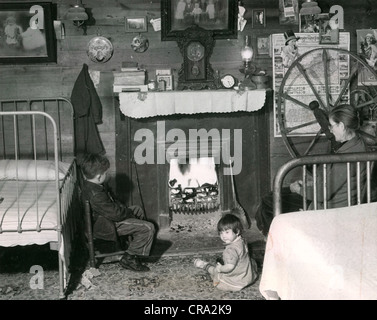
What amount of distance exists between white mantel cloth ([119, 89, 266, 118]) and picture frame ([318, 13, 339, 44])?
91 cm

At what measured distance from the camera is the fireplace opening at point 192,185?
17.1ft

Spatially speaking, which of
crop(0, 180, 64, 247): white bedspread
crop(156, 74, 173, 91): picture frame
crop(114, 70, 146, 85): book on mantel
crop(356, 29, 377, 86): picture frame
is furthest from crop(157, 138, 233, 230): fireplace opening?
crop(0, 180, 64, 247): white bedspread

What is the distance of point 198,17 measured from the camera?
499 centimetres

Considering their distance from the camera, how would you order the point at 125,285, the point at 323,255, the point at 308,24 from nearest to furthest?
the point at 323,255 < the point at 125,285 < the point at 308,24

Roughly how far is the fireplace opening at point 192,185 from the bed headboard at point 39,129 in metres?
1.05

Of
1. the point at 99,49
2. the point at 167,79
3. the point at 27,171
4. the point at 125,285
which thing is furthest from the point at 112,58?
the point at 125,285

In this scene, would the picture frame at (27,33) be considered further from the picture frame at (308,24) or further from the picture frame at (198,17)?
the picture frame at (308,24)

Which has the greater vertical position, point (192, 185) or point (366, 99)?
point (366, 99)

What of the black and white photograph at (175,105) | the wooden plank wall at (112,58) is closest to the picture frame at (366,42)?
the black and white photograph at (175,105)

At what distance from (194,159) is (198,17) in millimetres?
1385

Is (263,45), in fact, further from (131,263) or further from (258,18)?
(131,263)

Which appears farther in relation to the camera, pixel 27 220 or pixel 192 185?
pixel 192 185

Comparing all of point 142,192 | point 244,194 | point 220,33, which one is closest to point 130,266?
point 142,192
